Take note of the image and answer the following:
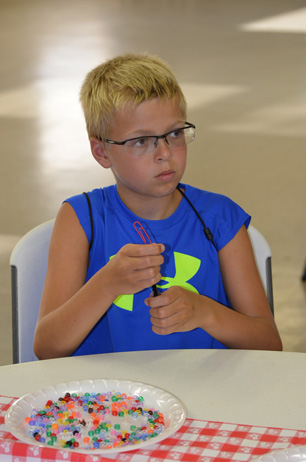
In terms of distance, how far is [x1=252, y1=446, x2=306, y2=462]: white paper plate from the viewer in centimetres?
91

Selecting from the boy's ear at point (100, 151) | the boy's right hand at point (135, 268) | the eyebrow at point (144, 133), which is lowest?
the boy's right hand at point (135, 268)

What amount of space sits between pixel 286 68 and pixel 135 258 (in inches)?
192

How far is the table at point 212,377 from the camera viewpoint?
1.08m

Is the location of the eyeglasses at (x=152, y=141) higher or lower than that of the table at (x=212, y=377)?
higher

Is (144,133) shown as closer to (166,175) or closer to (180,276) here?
(166,175)

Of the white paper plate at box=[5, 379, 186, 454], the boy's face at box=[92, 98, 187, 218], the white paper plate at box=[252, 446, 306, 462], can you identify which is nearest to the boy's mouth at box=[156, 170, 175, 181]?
the boy's face at box=[92, 98, 187, 218]

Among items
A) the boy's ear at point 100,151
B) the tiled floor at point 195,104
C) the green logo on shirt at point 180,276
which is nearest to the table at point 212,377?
the green logo on shirt at point 180,276

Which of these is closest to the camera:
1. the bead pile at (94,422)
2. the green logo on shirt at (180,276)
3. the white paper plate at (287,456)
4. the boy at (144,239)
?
the white paper plate at (287,456)

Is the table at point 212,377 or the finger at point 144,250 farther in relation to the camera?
the finger at point 144,250

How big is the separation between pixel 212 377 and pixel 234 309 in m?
Answer: 0.33

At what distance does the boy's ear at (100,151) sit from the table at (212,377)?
0.45 meters

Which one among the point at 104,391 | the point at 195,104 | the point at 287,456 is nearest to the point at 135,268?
the point at 104,391

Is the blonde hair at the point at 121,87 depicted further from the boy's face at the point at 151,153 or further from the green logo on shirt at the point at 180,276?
the green logo on shirt at the point at 180,276

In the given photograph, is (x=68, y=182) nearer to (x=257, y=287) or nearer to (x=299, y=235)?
(x=299, y=235)
